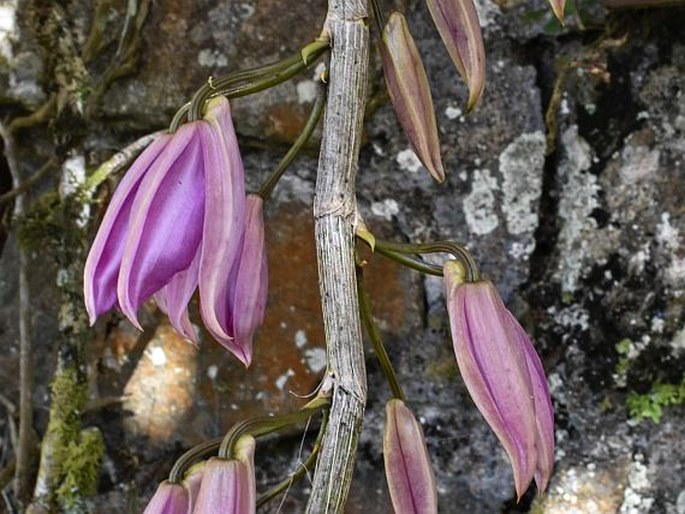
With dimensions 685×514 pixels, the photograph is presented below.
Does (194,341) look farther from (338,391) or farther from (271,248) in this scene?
(271,248)

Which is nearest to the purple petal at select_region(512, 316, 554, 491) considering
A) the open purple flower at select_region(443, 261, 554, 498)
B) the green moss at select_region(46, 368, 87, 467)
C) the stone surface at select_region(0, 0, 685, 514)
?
the open purple flower at select_region(443, 261, 554, 498)

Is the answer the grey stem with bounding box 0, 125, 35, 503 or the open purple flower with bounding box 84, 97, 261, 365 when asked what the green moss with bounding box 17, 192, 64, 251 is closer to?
the grey stem with bounding box 0, 125, 35, 503

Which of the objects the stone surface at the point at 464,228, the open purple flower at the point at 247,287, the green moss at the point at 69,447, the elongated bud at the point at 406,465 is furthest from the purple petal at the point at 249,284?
the green moss at the point at 69,447

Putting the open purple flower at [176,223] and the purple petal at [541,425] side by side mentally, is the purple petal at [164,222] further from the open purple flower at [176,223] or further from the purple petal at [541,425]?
the purple petal at [541,425]

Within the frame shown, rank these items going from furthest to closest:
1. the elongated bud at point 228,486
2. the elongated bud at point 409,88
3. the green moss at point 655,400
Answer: the green moss at point 655,400, the elongated bud at point 409,88, the elongated bud at point 228,486

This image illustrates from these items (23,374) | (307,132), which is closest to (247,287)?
(307,132)

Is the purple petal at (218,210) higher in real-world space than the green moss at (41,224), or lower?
lower
